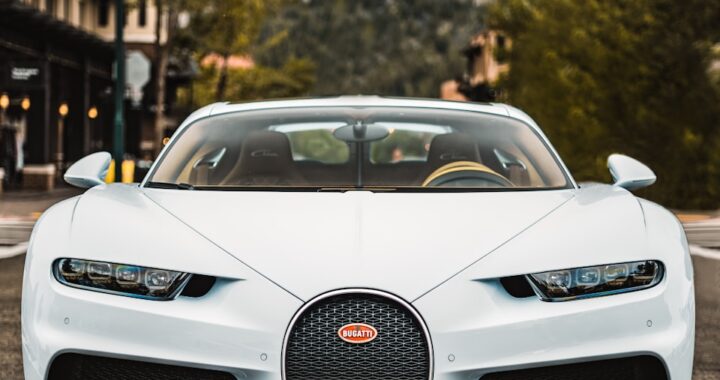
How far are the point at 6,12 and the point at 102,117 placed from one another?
21.6 metres

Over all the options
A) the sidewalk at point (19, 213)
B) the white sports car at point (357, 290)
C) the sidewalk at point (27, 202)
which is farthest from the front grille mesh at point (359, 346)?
the sidewalk at point (27, 202)

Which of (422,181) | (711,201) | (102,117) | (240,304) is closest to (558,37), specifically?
(711,201)

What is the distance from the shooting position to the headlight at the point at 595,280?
3.91 m

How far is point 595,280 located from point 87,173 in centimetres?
237

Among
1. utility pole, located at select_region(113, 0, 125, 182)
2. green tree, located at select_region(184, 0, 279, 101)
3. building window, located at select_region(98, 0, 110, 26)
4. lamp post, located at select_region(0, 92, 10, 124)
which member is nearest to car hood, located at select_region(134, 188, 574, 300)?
utility pole, located at select_region(113, 0, 125, 182)

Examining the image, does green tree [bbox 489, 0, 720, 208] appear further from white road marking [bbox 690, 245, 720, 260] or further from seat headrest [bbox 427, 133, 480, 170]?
seat headrest [bbox 427, 133, 480, 170]

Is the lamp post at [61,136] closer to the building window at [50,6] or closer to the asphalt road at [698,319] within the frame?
the building window at [50,6]

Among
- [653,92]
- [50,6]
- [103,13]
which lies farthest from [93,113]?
[653,92]

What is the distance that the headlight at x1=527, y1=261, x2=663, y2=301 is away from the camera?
3914 millimetres

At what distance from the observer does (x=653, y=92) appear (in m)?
26.8

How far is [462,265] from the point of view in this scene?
3.89m

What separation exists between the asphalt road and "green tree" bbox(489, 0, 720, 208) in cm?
1330

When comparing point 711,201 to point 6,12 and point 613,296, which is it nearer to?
point 6,12

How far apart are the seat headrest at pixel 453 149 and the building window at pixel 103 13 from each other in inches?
1732
